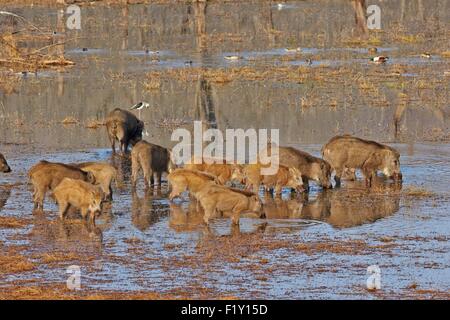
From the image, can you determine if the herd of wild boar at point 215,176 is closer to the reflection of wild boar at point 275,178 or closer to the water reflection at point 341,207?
the reflection of wild boar at point 275,178

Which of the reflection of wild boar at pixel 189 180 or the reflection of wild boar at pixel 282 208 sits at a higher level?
the reflection of wild boar at pixel 189 180

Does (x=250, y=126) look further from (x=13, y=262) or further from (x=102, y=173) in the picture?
(x=13, y=262)

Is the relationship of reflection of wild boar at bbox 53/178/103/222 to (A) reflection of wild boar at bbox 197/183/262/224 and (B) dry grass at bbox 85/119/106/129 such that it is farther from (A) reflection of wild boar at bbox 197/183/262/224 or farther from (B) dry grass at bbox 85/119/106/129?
(B) dry grass at bbox 85/119/106/129

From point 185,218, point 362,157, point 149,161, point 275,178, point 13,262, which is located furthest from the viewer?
point 362,157

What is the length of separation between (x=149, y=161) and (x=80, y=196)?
342cm

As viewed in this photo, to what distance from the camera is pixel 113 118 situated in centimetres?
2364

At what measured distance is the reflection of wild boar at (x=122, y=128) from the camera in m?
23.4

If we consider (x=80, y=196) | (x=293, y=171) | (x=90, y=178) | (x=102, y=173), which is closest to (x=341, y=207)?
(x=293, y=171)

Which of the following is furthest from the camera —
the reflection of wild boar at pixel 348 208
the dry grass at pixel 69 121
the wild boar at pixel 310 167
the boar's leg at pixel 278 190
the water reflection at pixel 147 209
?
the dry grass at pixel 69 121

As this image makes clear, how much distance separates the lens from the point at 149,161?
19766 millimetres

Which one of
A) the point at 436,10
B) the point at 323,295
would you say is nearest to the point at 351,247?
the point at 323,295

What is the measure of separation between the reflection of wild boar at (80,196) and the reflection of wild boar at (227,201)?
150 centimetres

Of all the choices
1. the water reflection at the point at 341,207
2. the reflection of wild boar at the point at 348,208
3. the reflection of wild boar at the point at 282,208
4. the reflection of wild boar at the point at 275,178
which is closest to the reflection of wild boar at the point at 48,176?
the reflection of wild boar at the point at 275,178
